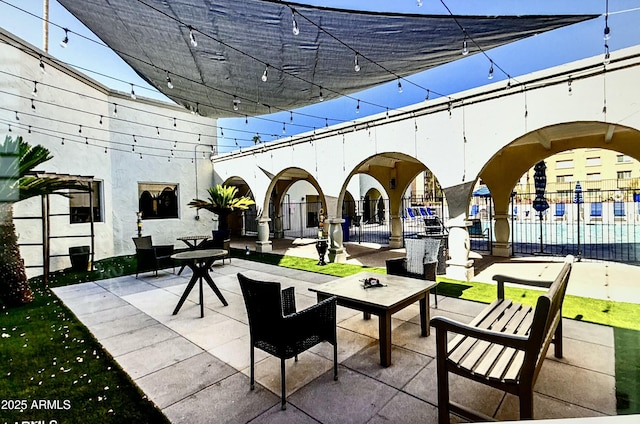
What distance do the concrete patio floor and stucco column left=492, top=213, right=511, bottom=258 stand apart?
486 centimetres

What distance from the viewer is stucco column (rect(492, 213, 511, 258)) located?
27.9 ft

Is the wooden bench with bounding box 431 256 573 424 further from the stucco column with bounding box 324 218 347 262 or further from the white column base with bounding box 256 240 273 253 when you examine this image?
the white column base with bounding box 256 240 273 253

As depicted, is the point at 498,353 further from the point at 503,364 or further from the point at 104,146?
the point at 104,146

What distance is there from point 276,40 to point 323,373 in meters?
3.72

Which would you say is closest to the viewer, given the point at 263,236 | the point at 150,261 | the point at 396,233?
the point at 150,261

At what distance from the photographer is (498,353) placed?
212cm

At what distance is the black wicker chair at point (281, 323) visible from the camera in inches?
93.8

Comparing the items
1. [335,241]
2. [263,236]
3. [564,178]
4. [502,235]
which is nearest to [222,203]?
[263,236]

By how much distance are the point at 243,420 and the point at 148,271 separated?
611cm

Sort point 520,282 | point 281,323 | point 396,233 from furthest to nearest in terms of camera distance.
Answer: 1. point 396,233
2. point 520,282
3. point 281,323

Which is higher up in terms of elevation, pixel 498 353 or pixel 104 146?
pixel 104 146

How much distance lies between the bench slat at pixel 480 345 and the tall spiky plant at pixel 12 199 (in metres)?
6.58

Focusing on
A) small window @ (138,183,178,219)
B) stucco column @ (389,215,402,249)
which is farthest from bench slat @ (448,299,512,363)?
small window @ (138,183,178,219)

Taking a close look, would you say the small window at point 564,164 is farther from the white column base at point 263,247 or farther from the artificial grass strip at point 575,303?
the white column base at point 263,247
